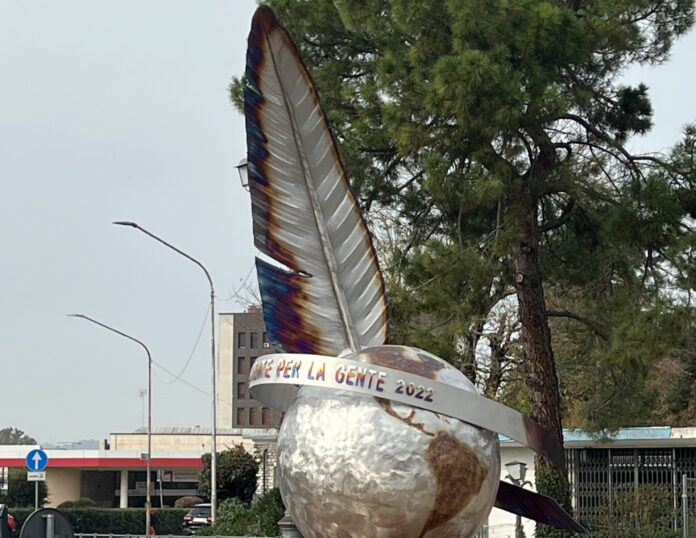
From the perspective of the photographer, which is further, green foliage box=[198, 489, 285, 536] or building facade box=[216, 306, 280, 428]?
building facade box=[216, 306, 280, 428]

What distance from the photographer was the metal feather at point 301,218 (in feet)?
31.7

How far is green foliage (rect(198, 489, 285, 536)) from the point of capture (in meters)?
21.3

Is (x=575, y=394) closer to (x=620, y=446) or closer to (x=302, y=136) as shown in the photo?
(x=620, y=446)

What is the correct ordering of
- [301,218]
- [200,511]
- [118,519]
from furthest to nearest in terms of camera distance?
1. [118,519]
2. [200,511]
3. [301,218]

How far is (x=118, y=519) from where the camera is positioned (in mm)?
46719

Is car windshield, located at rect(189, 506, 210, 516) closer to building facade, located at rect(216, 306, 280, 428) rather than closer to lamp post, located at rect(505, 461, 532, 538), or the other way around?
lamp post, located at rect(505, 461, 532, 538)

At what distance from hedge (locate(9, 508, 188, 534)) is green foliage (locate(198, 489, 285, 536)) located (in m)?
22.1

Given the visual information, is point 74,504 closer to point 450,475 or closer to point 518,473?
point 518,473

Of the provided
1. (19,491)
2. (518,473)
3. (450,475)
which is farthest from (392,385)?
(19,491)

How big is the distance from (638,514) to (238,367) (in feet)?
213

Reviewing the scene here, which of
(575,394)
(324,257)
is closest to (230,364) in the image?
(575,394)

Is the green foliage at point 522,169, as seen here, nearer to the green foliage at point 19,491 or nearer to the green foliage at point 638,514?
the green foliage at point 638,514

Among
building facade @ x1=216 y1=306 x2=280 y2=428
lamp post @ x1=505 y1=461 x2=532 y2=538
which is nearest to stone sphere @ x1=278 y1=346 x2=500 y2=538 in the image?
lamp post @ x1=505 y1=461 x2=532 y2=538

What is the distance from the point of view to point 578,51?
18344 millimetres
